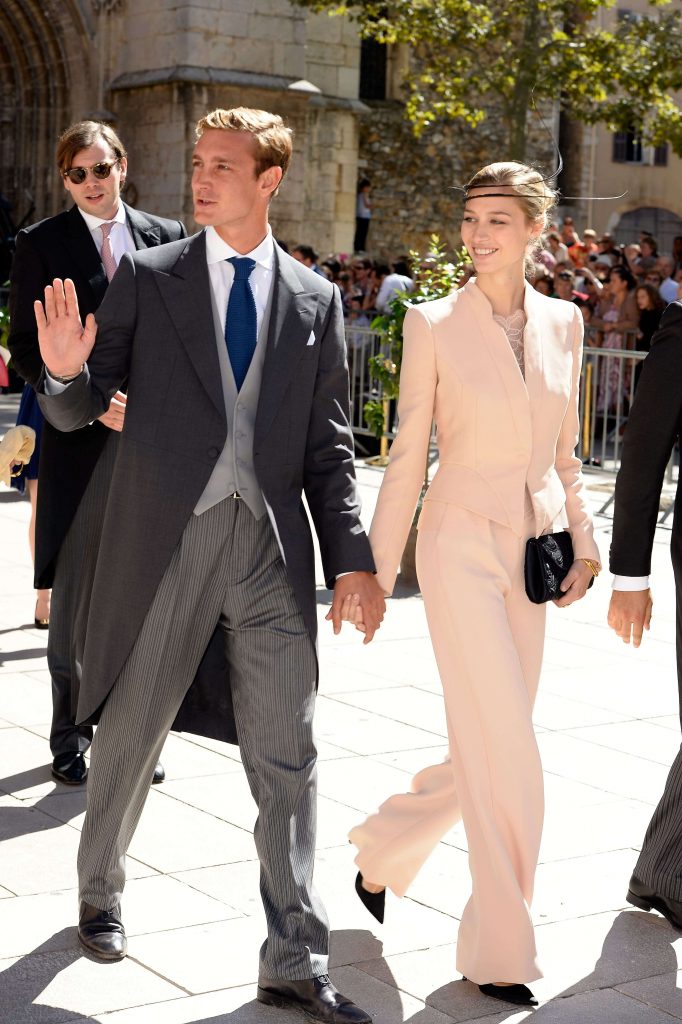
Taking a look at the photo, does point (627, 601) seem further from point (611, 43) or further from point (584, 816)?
point (611, 43)

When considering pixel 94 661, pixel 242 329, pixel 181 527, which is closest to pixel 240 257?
pixel 242 329

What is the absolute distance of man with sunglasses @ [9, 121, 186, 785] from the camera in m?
5.51

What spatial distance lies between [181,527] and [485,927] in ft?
3.88

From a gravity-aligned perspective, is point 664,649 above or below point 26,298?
below

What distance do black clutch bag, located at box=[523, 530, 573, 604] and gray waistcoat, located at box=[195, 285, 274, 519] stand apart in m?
0.71

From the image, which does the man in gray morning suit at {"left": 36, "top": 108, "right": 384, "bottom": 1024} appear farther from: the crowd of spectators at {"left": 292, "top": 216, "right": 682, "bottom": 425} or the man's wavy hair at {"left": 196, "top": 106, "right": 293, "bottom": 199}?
the crowd of spectators at {"left": 292, "top": 216, "right": 682, "bottom": 425}

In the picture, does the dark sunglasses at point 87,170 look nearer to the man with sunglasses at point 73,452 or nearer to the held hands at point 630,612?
the man with sunglasses at point 73,452

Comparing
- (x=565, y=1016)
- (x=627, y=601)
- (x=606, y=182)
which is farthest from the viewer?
(x=606, y=182)

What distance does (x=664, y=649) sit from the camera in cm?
820

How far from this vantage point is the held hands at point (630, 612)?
4465mm

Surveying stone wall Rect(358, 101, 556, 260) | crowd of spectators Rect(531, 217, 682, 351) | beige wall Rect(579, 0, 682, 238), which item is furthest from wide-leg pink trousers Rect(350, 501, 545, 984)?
beige wall Rect(579, 0, 682, 238)

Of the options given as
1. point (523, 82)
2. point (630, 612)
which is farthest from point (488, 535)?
point (523, 82)

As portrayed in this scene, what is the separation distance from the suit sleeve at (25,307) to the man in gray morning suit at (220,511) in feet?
3.63

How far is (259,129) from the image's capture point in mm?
4066
